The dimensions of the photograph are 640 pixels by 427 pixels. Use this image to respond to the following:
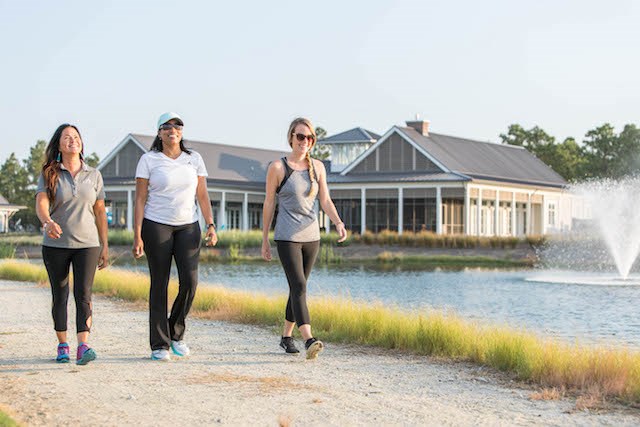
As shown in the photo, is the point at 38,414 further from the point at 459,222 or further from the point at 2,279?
the point at 459,222

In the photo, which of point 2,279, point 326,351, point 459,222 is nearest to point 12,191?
point 459,222

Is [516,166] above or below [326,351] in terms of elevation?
above

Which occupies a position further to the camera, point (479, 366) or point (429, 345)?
point (429, 345)

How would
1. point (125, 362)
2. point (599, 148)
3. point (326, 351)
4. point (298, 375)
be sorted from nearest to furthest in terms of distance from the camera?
point (298, 375) → point (125, 362) → point (326, 351) → point (599, 148)

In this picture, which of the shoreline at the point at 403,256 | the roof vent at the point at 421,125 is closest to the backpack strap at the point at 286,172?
the shoreline at the point at 403,256

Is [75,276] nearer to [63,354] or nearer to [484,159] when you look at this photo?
[63,354]

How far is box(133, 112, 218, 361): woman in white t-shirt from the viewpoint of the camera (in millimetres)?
8648

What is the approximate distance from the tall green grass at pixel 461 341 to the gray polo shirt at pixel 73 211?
3.00 metres

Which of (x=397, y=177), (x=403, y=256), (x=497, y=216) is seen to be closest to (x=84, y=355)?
(x=403, y=256)

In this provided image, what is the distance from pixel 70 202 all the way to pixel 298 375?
223cm

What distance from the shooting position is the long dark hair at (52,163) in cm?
839

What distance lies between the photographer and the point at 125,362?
8.66m

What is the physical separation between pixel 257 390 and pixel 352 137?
54.7 meters

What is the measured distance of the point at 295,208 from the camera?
8977 mm
